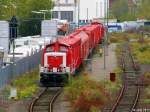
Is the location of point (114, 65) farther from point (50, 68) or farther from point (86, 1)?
point (86, 1)

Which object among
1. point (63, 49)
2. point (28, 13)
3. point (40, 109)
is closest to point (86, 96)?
point (40, 109)

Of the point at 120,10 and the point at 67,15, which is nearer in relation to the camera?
the point at 67,15

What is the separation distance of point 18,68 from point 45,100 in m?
10.1

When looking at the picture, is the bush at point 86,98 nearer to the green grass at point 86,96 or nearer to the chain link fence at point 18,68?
the green grass at point 86,96

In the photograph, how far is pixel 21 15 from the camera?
86.0 meters

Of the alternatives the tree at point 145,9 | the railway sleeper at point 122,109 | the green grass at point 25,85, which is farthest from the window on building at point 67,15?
the railway sleeper at point 122,109

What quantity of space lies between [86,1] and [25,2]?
44314mm

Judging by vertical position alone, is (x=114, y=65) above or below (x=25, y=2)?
below

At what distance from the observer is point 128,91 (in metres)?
35.2

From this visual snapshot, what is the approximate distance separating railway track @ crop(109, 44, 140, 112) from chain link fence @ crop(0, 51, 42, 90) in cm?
646

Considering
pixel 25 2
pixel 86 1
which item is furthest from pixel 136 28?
pixel 25 2

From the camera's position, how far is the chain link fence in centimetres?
3681

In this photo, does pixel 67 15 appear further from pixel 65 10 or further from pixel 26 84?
pixel 26 84

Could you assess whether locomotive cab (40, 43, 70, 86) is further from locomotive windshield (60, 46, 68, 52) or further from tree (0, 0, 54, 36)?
tree (0, 0, 54, 36)
